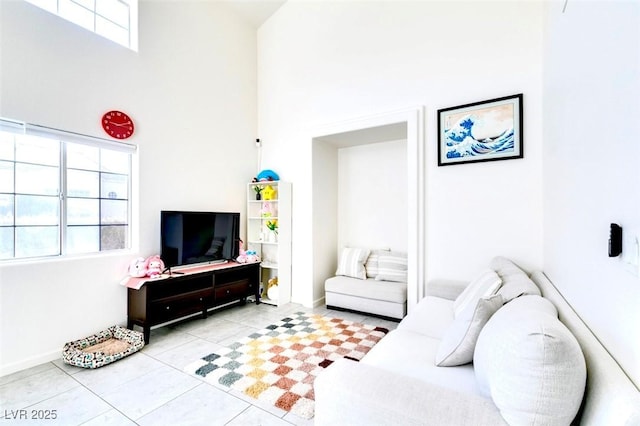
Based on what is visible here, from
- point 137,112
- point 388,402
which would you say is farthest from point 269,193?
point 388,402

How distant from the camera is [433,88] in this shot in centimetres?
321

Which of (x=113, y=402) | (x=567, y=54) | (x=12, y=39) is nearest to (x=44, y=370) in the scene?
(x=113, y=402)

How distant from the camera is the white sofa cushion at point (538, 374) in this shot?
0.88m

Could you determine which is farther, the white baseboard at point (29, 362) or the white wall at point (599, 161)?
the white baseboard at point (29, 362)

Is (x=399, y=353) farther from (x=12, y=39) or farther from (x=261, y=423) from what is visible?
(x=12, y=39)

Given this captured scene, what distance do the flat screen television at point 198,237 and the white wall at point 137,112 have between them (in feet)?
0.69

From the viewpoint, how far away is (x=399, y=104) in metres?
3.42

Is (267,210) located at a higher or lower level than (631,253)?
higher

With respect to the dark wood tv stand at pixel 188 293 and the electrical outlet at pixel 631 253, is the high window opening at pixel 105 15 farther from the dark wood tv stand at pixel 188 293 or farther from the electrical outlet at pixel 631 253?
the electrical outlet at pixel 631 253

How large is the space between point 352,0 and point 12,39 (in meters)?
3.53

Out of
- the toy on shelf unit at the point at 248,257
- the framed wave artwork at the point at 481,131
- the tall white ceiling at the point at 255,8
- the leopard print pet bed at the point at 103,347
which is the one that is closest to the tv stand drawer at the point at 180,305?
the leopard print pet bed at the point at 103,347

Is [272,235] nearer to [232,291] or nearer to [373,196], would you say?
[232,291]

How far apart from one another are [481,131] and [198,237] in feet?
11.1

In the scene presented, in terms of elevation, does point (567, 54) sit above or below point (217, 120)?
below
